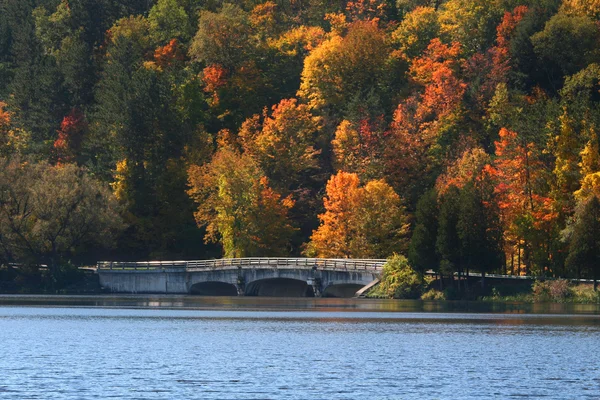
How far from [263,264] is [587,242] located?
33544 mm

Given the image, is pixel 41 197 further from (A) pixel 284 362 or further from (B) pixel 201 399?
(B) pixel 201 399

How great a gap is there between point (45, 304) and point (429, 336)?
4274 centimetres

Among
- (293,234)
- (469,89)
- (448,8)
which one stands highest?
(448,8)

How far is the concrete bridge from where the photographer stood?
347ft

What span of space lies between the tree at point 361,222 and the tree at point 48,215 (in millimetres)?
22200

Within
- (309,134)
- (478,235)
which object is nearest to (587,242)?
(478,235)

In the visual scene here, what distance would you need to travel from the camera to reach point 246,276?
113938 mm

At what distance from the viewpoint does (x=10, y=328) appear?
66312 mm

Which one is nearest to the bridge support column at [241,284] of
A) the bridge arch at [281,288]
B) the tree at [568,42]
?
the bridge arch at [281,288]

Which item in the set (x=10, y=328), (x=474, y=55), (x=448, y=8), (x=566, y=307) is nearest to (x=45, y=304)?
(x=10, y=328)

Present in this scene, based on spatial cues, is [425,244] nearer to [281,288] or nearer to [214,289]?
[281,288]

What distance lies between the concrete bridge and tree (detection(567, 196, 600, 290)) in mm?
18130

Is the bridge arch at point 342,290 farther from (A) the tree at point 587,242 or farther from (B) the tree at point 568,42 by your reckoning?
(B) the tree at point 568,42

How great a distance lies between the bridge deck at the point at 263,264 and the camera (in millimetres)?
103875
